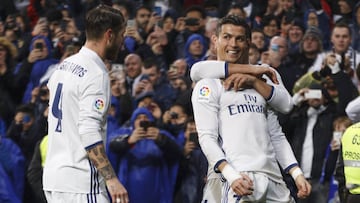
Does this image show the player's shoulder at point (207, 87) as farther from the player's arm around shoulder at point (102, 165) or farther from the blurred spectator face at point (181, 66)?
the blurred spectator face at point (181, 66)

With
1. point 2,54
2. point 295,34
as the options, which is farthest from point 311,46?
point 2,54

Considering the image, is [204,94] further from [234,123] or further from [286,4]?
[286,4]

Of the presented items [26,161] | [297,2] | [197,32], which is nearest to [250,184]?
[26,161]

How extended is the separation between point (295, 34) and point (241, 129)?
7044 millimetres

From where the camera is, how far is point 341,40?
12898 mm

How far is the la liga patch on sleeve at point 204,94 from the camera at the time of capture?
7031mm

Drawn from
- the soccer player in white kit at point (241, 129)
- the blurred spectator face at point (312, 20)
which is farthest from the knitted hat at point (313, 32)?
the soccer player in white kit at point (241, 129)

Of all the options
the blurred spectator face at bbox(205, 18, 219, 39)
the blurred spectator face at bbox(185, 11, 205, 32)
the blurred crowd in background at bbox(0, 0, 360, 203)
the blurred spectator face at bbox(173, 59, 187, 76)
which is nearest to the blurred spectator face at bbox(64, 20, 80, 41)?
the blurred crowd in background at bbox(0, 0, 360, 203)

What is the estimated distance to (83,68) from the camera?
693 centimetres

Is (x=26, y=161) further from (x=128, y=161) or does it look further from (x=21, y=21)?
(x=21, y=21)

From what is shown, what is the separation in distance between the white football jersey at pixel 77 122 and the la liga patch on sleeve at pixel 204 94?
605mm

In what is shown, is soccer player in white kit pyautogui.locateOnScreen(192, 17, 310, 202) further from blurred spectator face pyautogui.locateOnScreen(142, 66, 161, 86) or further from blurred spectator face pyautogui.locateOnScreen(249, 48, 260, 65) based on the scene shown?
blurred spectator face pyautogui.locateOnScreen(142, 66, 161, 86)

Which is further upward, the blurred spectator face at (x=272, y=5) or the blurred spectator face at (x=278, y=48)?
the blurred spectator face at (x=272, y=5)

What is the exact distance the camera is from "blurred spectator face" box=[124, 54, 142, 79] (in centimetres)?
1323
